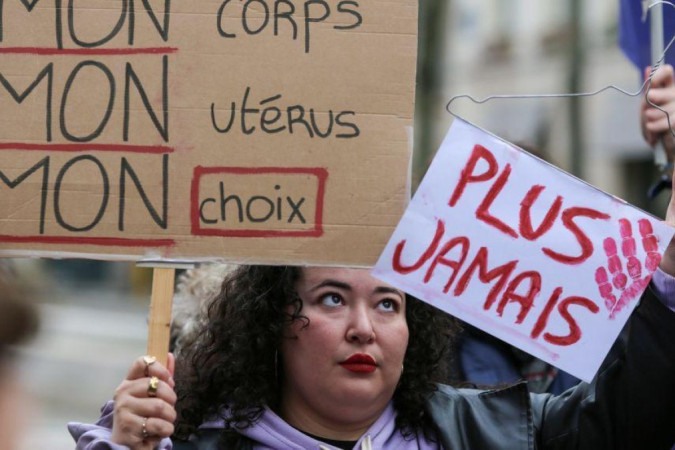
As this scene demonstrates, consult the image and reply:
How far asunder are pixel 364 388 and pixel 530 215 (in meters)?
0.49

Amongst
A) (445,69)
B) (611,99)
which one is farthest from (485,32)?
(611,99)

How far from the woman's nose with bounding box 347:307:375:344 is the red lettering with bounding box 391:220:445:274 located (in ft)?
0.65

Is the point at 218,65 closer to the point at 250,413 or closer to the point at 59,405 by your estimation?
the point at 250,413

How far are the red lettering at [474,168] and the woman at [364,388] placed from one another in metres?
0.31

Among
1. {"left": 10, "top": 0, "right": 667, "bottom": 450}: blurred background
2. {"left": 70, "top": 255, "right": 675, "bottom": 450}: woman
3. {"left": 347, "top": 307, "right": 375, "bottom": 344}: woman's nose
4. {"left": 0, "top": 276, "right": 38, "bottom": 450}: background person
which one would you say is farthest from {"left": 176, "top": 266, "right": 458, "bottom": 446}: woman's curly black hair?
{"left": 10, "top": 0, "right": 667, "bottom": 450}: blurred background

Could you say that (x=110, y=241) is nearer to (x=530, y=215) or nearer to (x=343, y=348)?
(x=343, y=348)

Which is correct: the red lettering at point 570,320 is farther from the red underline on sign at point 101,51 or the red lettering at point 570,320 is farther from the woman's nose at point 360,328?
the red underline on sign at point 101,51

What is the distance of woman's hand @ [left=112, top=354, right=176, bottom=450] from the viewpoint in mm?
2486

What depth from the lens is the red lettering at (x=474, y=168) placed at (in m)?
2.66

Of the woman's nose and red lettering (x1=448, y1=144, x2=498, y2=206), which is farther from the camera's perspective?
the woman's nose

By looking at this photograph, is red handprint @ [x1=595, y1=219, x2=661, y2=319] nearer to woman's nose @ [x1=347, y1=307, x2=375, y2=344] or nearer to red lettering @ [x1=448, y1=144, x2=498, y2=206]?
red lettering @ [x1=448, y1=144, x2=498, y2=206]

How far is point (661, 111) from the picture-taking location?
3.41 meters

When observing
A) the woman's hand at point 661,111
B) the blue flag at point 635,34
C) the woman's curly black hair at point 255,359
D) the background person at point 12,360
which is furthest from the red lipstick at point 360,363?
the blue flag at point 635,34

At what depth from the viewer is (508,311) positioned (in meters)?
2.65
